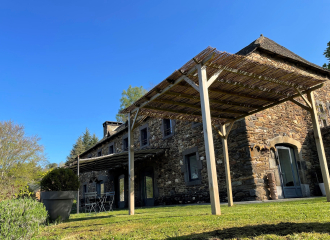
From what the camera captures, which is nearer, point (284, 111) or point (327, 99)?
point (284, 111)

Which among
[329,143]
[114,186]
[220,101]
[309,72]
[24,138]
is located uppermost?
[309,72]

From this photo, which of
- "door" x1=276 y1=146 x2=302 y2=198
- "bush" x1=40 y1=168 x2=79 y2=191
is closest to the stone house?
"door" x1=276 y1=146 x2=302 y2=198

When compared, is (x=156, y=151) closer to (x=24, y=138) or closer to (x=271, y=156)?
(x=271, y=156)

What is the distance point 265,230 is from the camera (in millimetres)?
2650

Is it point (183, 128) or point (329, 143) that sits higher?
point (183, 128)

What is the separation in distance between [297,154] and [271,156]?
149 cm

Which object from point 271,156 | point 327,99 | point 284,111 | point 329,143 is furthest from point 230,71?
point 327,99

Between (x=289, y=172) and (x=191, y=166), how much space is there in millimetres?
3662

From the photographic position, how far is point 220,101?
20.7ft

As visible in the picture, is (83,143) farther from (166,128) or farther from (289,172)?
(289,172)

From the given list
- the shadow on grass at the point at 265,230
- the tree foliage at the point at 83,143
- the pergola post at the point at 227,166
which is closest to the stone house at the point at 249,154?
the pergola post at the point at 227,166

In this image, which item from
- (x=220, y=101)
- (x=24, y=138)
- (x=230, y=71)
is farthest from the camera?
(x=24, y=138)

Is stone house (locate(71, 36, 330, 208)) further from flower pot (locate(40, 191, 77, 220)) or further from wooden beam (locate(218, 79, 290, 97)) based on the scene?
flower pot (locate(40, 191, 77, 220))

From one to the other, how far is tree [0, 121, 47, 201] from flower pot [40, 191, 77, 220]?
7.36m
